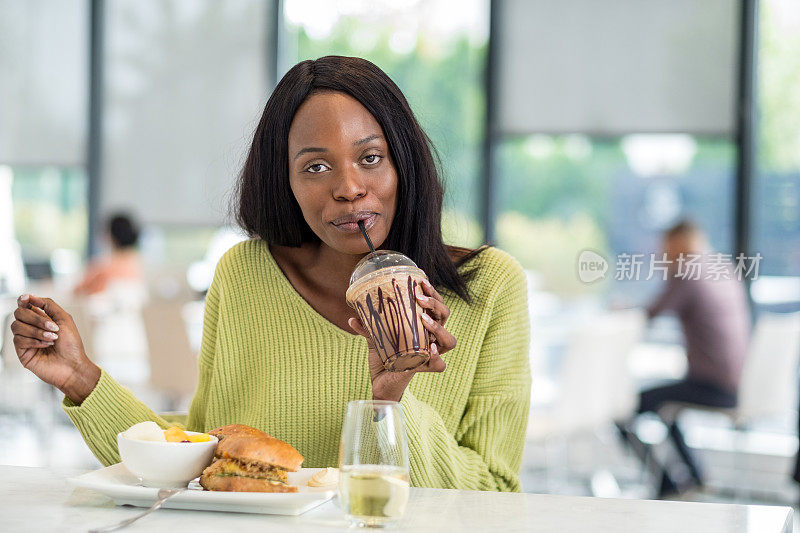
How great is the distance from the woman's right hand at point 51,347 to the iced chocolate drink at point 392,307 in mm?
464

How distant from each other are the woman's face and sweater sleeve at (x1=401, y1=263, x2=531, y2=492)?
27 centimetres

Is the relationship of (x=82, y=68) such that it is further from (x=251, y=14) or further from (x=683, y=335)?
(x=683, y=335)

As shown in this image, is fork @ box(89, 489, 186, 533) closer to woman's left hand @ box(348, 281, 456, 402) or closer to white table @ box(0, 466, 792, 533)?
white table @ box(0, 466, 792, 533)

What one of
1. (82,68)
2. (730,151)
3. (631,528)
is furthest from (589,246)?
(631,528)

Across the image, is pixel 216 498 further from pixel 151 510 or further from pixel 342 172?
pixel 342 172

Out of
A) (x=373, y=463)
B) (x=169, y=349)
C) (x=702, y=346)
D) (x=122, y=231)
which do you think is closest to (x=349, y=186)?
(x=373, y=463)

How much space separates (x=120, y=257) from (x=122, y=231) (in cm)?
15

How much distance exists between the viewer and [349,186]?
55.6 inches

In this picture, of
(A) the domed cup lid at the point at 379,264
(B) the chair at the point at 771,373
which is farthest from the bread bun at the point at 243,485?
(B) the chair at the point at 771,373

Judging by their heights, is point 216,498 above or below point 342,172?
below

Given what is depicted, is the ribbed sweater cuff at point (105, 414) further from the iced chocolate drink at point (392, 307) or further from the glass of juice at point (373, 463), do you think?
the glass of juice at point (373, 463)

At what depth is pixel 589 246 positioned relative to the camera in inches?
211

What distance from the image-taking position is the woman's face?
1.43 m

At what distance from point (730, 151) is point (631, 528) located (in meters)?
4.40
